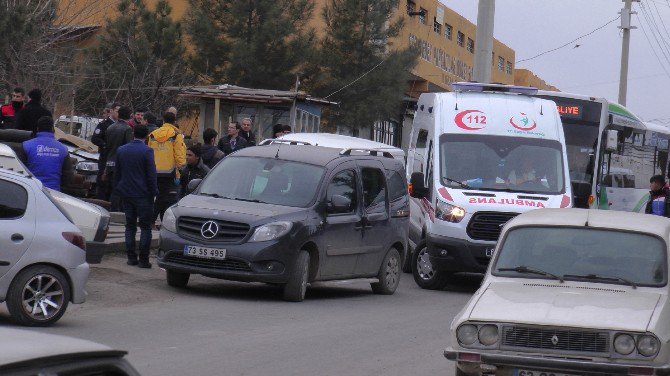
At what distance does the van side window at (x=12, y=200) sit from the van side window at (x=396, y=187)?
696 centimetres

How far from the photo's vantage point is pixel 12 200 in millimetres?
11148

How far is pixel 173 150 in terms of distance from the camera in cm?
1772

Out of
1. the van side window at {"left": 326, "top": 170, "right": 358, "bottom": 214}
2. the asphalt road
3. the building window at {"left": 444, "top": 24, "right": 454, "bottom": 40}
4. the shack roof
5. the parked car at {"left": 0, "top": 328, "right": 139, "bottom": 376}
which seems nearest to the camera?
the parked car at {"left": 0, "top": 328, "right": 139, "bottom": 376}

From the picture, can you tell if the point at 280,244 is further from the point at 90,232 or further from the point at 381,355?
the point at 381,355

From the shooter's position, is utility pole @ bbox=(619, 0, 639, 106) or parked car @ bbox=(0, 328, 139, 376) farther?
utility pole @ bbox=(619, 0, 639, 106)

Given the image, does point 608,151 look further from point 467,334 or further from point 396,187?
point 467,334

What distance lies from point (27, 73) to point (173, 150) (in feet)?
39.7

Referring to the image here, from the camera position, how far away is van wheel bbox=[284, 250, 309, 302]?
1450 cm

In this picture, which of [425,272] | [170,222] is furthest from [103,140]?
[425,272]

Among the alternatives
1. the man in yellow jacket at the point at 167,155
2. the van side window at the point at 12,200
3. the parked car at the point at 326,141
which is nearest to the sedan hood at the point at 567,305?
the van side window at the point at 12,200

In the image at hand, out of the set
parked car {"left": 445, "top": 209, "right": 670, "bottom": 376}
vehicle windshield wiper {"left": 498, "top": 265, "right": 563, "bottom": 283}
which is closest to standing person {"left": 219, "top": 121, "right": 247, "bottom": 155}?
parked car {"left": 445, "top": 209, "right": 670, "bottom": 376}

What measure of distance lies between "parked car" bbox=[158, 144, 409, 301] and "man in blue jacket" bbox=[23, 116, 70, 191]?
153 cm

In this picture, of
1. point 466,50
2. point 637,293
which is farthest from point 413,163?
point 466,50

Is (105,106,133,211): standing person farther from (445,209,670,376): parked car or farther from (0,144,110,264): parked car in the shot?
(445,209,670,376): parked car
